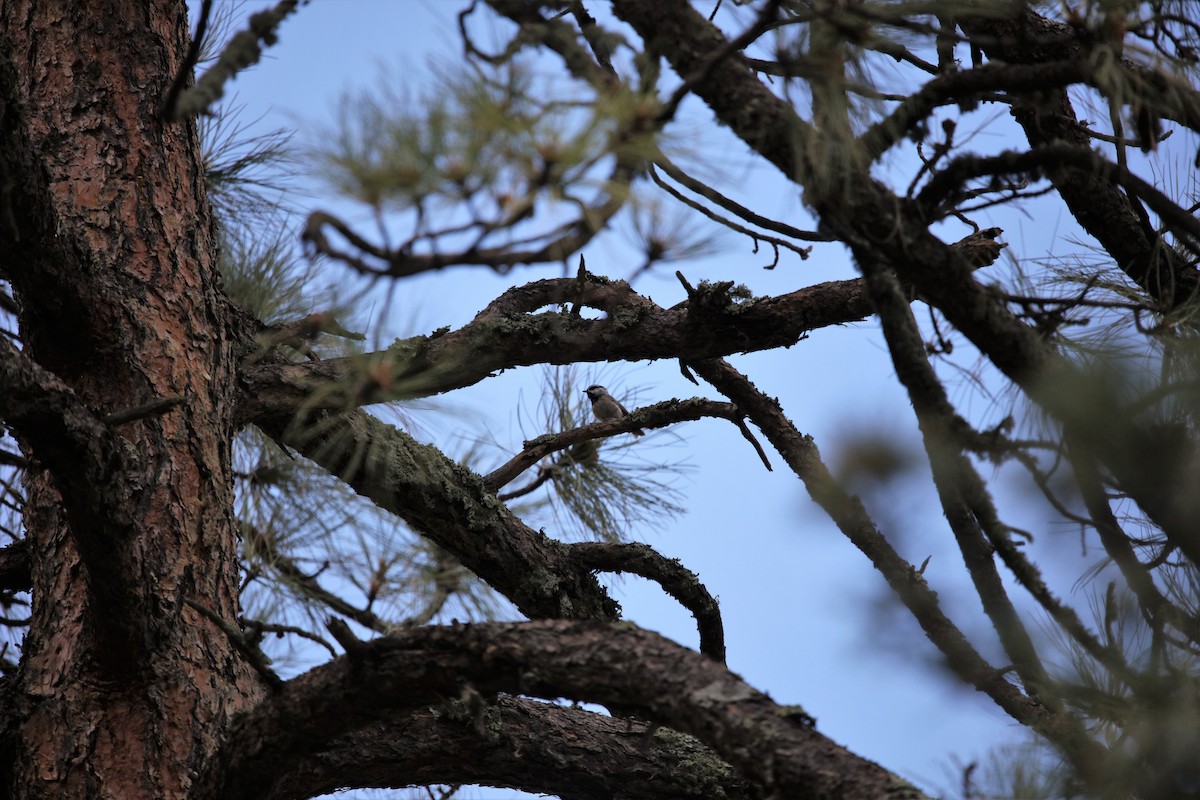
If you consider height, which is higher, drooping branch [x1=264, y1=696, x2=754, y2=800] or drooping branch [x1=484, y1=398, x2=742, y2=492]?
drooping branch [x1=484, y1=398, x2=742, y2=492]

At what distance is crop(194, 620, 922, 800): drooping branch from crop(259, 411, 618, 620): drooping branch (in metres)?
0.68

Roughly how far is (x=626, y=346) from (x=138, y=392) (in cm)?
101

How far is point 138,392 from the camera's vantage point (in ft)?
6.93

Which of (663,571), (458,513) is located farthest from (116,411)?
(663,571)

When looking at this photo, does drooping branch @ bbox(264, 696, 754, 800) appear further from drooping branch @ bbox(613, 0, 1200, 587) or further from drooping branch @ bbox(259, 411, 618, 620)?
drooping branch @ bbox(613, 0, 1200, 587)

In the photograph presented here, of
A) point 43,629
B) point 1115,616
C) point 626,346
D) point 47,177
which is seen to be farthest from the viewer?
point 626,346

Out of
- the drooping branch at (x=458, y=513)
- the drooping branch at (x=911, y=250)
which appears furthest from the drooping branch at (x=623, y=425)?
the drooping branch at (x=911, y=250)

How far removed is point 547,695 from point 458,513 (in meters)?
0.84

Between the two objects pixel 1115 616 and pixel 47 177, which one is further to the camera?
pixel 47 177

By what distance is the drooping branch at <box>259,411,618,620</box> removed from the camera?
235 centimetres

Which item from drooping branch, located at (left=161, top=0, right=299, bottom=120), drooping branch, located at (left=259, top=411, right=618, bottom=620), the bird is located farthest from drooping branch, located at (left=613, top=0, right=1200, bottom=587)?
the bird

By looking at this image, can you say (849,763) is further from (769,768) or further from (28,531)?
(28,531)

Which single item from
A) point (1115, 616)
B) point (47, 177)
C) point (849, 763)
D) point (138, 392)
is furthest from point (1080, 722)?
point (47, 177)

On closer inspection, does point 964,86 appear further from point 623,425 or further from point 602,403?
point 602,403
